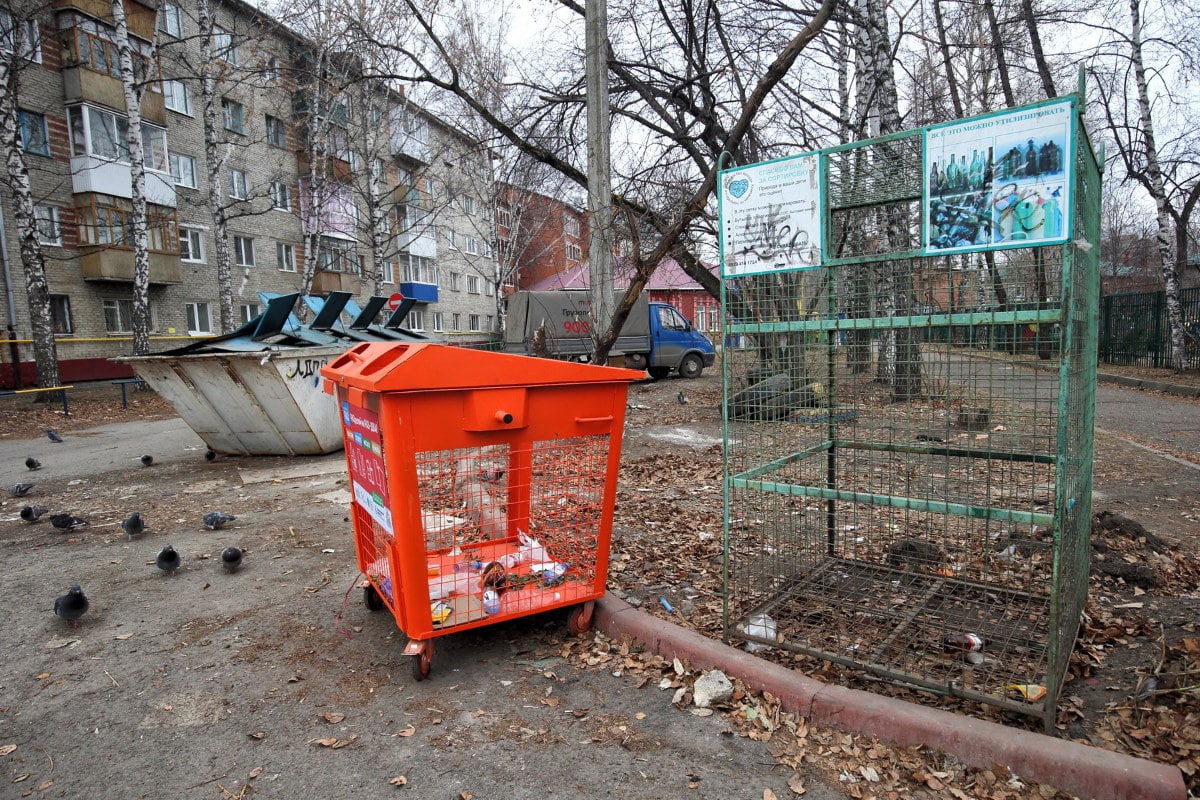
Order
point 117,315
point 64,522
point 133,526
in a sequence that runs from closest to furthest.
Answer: point 133,526
point 64,522
point 117,315

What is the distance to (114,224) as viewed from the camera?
20047 mm

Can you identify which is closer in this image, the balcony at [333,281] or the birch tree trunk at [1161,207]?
the birch tree trunk at [1161,207]

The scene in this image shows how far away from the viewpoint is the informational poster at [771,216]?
8.88 ft

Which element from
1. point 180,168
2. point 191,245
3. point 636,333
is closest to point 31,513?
point 636,333

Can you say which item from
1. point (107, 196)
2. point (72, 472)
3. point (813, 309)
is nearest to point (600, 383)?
point (813, 309)

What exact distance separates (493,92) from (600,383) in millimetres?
6869

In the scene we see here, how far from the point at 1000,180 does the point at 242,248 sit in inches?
1099

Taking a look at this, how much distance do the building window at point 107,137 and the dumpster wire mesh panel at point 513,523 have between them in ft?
70.9

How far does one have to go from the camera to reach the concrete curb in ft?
6.27

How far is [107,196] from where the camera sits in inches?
794

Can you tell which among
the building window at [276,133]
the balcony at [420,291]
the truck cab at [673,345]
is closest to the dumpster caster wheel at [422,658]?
the truck cab at [673,345]

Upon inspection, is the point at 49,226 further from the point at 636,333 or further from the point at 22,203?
the point at 636,333

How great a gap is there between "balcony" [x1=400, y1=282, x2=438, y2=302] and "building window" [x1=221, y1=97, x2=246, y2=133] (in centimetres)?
1006

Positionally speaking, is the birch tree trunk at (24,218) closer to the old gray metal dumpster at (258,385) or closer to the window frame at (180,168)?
the window frame at (180,168)
